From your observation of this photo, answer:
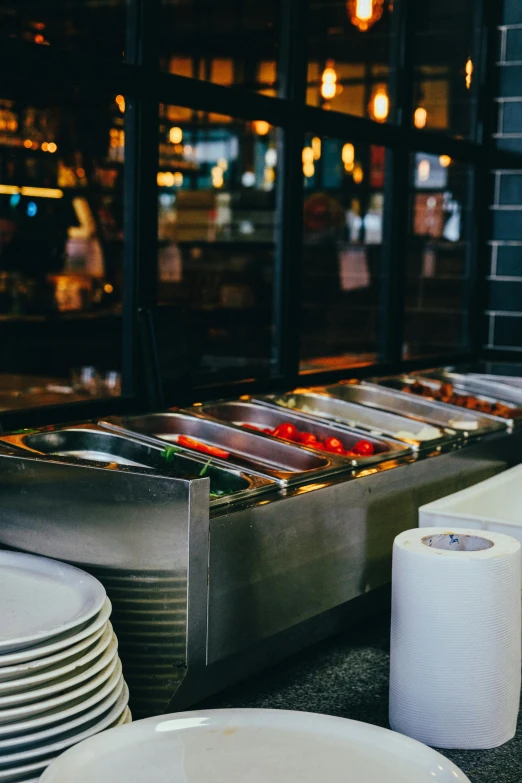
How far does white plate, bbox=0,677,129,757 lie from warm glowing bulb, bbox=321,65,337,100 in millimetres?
6563

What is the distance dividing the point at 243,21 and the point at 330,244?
2.79 metres

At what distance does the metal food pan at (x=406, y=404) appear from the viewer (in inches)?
120

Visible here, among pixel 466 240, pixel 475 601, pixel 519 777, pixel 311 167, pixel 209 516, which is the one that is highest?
pixel 311 167

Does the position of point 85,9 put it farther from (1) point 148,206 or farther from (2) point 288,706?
(2) point 288,706

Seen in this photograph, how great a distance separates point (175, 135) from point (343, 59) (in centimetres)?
204

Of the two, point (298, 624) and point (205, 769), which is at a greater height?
point (205, 769)

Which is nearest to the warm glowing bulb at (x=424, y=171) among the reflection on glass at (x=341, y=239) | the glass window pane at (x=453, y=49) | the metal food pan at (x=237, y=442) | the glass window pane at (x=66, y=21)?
Result: the glass window pane at (x=453, y=49)

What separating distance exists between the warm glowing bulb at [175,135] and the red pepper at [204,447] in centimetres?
689

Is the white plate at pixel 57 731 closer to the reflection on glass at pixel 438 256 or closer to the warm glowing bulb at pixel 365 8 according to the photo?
the reflection on glass at pixel 438 256

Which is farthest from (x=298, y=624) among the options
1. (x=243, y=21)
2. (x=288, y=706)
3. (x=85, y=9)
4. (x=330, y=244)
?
(x=243, y=21)

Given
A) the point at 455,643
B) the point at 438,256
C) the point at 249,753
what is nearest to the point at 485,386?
the point at 438,256

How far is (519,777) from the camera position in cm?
167

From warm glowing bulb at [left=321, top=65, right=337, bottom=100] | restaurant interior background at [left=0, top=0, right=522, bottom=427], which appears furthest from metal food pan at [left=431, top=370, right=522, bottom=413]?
warm glowing bulb at [left=321, top=65, right=337, bottom=100]

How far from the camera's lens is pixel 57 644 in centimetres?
140
